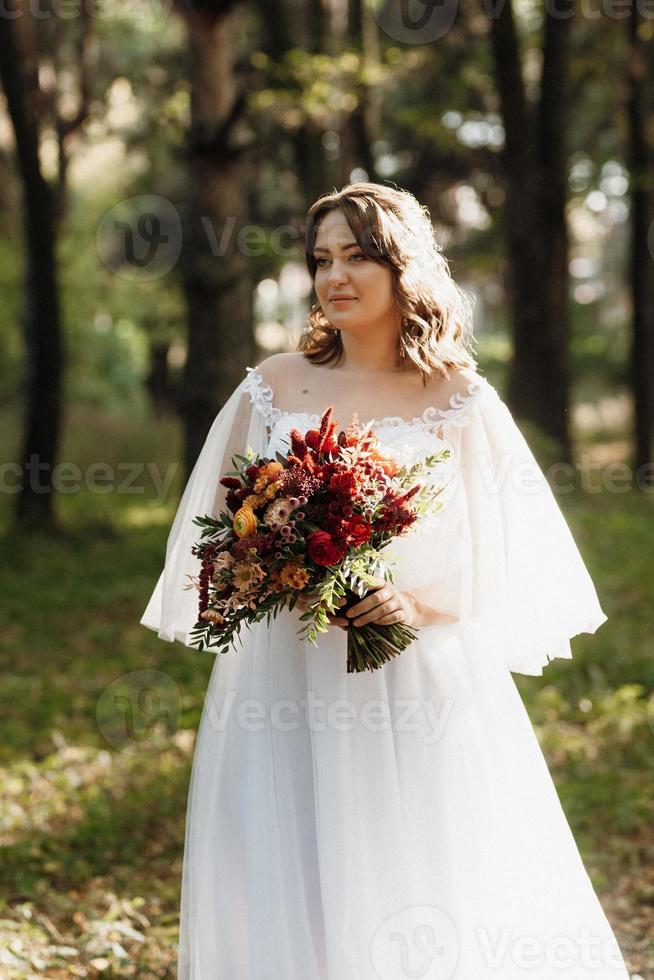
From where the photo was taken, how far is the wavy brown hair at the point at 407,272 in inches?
142

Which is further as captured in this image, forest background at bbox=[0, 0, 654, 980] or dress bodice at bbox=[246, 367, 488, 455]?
forest background at bbox=[0, 0, 654, 980]

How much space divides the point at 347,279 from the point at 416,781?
1592 mm

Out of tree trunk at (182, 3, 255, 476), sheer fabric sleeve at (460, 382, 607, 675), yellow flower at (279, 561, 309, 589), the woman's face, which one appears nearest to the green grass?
sheer fabric sleeve at (460, 382, 607, 675)

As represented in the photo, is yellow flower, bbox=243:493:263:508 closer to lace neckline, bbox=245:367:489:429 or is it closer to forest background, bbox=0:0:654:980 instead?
lace neckline, bbox=245:367:489:429

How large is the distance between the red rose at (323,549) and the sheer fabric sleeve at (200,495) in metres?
0.83

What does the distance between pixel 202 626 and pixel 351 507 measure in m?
0.59

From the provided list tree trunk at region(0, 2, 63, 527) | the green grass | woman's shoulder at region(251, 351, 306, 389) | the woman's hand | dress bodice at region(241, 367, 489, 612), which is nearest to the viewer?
the woman's hand

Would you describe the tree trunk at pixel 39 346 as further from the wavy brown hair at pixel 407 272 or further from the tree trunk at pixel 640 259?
the wavy brown hair at pixel 407 272

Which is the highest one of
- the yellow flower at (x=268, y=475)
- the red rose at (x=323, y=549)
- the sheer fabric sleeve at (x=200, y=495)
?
the sheer fabric sleeve at (x=200, y=495)

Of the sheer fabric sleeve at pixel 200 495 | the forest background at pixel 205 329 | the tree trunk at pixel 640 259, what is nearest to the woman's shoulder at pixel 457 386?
the sheer fabric sleeve at pixel 200 495

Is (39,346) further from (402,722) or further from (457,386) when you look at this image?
(402,722)

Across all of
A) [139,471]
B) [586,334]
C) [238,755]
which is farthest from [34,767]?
[586,334]

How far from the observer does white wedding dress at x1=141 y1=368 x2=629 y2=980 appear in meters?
3.47

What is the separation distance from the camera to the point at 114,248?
24.9 m
